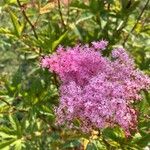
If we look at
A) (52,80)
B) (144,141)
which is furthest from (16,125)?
(144,141)

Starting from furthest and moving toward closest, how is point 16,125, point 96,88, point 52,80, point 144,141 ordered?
point 52,80 < point 16,125 < point 144,141 < point 96,88

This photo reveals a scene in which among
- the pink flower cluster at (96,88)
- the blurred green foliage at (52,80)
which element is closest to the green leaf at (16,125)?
the blurred green foliage at (52,80)

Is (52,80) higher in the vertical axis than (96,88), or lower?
lower

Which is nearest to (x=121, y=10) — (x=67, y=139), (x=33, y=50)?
(x=33, y=50)

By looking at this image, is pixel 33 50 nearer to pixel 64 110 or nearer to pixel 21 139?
pixel 21 139

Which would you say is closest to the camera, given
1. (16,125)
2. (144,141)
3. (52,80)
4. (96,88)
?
(96,88)

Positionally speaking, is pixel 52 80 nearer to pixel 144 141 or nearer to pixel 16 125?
pixel 16 125
